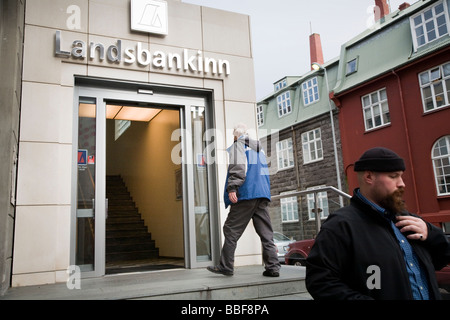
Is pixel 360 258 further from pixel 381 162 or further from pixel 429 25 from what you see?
pixel 429 25

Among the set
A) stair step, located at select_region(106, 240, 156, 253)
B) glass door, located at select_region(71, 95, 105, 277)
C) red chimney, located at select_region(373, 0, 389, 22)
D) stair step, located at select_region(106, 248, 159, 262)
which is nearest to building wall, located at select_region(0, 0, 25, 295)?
glass door, located at select_region(71, 95, 105, 277)

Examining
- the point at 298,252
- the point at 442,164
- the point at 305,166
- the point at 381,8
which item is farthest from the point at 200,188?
the point at 381,8

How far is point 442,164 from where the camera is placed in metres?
15.3

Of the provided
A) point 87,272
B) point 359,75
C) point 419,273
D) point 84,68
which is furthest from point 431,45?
point 419,273

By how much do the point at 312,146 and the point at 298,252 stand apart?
14.9 metres

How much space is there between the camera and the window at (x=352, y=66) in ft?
65.0

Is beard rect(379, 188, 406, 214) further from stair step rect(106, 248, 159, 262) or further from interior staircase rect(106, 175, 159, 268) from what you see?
stair step rect(106, 248, 159, 262)

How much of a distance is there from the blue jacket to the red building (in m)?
12.1

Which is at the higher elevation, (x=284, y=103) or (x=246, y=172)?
(x=284, y=103)

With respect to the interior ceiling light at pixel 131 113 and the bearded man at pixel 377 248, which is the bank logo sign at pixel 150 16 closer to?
the interior ceiling light at pixel 131 113

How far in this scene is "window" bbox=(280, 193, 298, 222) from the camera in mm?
7461

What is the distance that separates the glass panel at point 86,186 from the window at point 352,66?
1641 centimetres
